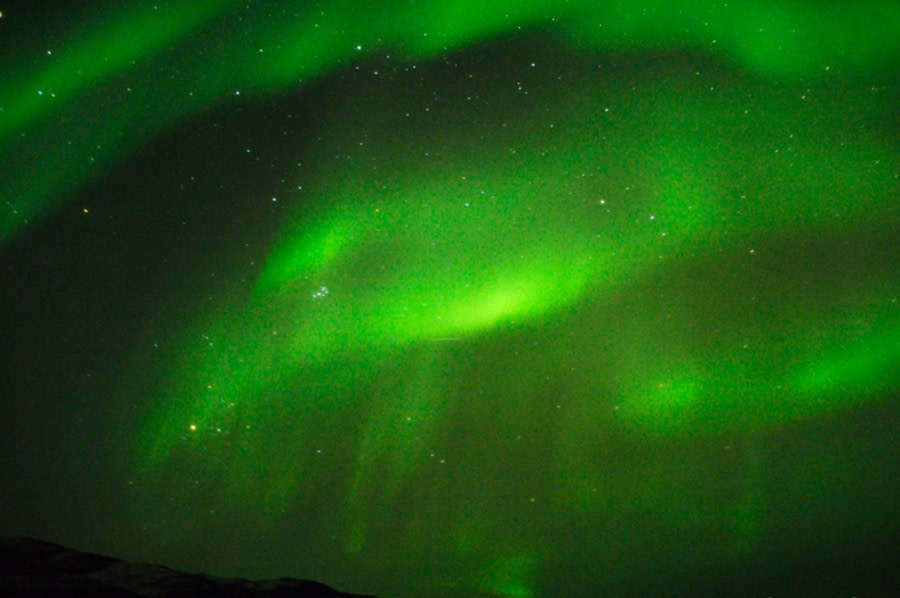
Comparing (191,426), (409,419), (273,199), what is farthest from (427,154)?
(191,426)

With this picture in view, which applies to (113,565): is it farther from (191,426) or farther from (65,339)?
(65,339)

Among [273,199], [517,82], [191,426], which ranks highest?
[517,82]

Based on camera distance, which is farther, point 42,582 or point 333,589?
point 333,589

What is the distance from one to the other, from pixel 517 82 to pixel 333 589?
2.37 m

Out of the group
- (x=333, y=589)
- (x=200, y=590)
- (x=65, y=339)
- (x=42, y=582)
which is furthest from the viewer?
(x=65, y=339)

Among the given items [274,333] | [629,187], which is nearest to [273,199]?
[274,333]

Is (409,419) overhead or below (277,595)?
overhead

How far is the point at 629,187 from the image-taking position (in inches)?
102

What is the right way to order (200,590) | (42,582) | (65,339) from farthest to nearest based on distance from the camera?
1. (65,339)
2. (200,590)
3. (42,582)

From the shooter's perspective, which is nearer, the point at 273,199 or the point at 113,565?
the point at 113,565

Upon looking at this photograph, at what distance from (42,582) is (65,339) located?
1068mm

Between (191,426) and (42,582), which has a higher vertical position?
(191,426)

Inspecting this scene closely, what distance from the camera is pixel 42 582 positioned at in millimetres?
1995

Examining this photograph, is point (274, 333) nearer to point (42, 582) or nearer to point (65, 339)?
point (65, 339)
